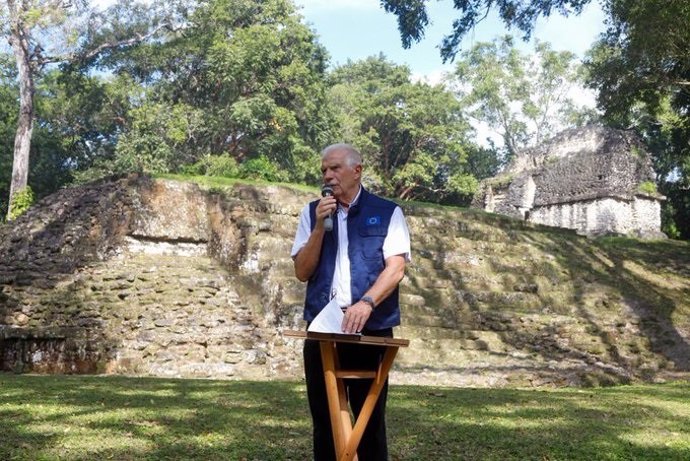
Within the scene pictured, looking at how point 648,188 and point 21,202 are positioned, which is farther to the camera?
point 648,188

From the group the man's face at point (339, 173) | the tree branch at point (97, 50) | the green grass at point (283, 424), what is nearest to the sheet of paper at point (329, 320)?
the man's face at point (339, 173)

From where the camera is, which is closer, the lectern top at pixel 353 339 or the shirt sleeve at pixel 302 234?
the lectern top at pixel 353 339

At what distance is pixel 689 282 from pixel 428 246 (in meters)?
5.80

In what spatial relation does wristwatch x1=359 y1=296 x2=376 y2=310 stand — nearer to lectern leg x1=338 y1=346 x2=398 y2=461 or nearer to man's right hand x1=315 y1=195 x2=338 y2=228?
lectern leg x1=338 y1=346 x2=398 y2=461

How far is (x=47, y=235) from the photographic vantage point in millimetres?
13469

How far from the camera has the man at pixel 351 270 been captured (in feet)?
9.53

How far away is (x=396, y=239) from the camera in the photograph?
2.99 m

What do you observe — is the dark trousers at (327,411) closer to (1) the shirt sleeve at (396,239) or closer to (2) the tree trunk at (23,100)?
(1) the shirt sleeve at (396,239)

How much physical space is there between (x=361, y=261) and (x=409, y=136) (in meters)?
35.9

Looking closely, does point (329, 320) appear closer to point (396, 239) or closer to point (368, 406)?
point (368, 406)

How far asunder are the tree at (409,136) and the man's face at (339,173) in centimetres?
3310

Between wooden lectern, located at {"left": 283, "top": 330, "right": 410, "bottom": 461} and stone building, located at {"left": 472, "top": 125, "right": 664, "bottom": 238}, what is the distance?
25760 millimetres

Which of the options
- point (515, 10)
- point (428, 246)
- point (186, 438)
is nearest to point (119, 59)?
point (428, 246)

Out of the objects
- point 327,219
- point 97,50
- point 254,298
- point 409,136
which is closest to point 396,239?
point 327,219
